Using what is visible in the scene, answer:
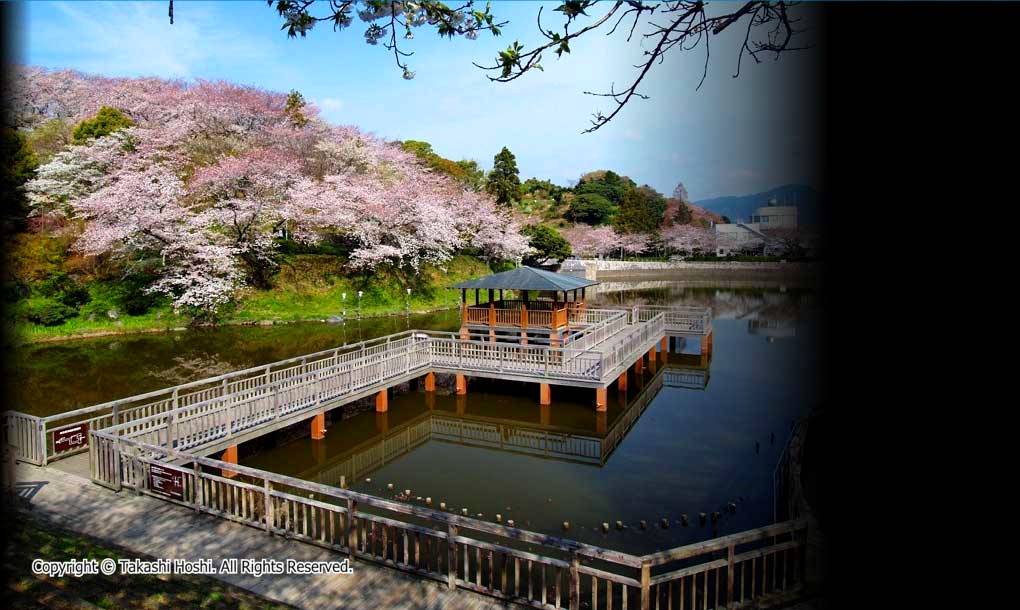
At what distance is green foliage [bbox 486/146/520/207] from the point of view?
47.2m

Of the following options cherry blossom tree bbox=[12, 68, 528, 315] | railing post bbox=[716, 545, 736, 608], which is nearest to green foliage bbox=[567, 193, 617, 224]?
cherry blossom tree bbox=[12, 68, 528, 315]

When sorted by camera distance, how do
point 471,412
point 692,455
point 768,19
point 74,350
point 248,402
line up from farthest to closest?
1. point 74,350
2. point 471,412
3. point 692,455
4. point 248,402
5. point 768,19

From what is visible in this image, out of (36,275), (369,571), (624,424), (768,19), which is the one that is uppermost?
(768,19)

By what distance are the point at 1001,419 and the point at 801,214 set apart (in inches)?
36.2

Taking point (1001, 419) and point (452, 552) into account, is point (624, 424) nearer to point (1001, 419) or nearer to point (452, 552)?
point (452, 552)

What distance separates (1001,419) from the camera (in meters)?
1.35

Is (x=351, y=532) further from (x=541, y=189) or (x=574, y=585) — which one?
(x=541, y=189)

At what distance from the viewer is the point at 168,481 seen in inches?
260

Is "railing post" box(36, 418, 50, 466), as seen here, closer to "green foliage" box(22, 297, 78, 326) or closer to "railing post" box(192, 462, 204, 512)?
"railing post" box(192, 462, 204, 512)

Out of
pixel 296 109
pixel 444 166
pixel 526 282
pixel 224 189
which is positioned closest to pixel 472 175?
pixel 444 166

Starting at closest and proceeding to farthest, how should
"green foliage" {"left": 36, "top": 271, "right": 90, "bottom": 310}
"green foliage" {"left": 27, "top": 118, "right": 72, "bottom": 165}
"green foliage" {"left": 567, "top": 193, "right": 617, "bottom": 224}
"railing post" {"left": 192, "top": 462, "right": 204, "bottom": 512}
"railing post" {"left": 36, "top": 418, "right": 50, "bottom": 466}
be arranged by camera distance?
"railing post" {"left": 192, "top": 462, "right": 204, "bottom": 512} → "railing post" {"left": 36, "top": 418, "right": 50, "bottom": 466} → "green foliage" {"left": 36, "top": 271, "right": 90, "bottom": 310} → "green foliage" {"left": 27, "top": 118, "right": 72, "bottom": 165} → "green foliage" {"left": 567, "top": 193, "right": 617, "bottom": 224}

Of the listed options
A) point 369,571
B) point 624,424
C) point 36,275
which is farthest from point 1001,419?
point 36,275

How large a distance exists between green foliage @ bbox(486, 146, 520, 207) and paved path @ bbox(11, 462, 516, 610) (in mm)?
41282

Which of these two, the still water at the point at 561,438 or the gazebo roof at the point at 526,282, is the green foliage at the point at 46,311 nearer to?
the still water at the point at 561,438
